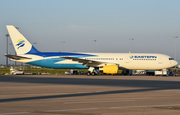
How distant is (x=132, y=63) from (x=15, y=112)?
133ft

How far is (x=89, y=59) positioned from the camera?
49625mm

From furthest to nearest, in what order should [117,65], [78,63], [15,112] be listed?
[78,63]
[117,65]
[15,112]

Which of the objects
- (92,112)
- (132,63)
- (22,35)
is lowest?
(92,112)

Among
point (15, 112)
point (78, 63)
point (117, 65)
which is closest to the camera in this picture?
point (15, 112)

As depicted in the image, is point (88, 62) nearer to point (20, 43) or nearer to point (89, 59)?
point (89, 59)

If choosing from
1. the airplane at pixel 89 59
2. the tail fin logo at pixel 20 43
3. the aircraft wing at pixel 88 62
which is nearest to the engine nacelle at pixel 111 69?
the airplane at pixel 89 59

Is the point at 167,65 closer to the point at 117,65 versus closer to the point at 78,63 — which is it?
the point at 117,65

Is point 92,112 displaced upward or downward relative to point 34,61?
downward

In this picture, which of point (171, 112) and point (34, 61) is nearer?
point (171, 112)

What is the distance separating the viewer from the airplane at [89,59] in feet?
160

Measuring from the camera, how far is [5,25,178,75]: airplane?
160 ft

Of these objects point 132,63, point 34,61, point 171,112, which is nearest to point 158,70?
point 132,63

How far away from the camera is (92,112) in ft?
33.1

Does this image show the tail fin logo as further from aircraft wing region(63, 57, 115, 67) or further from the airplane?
aircraft wing region(63, 57, 115, 67)
